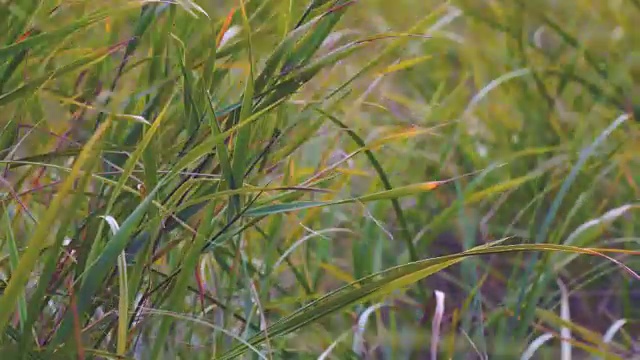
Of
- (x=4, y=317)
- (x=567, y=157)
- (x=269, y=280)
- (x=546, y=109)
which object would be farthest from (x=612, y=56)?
(x=4, y=317)

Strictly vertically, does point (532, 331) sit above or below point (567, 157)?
below

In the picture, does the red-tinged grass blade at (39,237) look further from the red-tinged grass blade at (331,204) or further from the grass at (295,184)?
the red-tinged grass blade at (331,204)

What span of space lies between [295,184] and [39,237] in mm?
475

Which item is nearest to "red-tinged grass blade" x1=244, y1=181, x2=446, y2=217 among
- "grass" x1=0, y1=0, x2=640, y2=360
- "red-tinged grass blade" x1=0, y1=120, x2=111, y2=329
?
"grass" x1=0, y1=0, x2=640, y2=360

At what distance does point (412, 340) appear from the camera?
1.21 metres

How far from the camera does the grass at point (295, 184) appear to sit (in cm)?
84

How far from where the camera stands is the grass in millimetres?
841

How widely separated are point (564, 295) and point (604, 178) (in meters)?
0.43

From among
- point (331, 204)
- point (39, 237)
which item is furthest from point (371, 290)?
point (39, 237)

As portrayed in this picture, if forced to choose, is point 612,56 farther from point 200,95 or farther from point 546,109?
point 200,95

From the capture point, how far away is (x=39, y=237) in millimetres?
688

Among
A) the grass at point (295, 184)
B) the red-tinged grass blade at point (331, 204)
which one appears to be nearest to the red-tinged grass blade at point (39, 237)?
the grass at point (295, 184)

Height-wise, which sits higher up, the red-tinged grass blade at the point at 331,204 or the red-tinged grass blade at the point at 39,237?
the red-tinged grass blade at the point at 331,204

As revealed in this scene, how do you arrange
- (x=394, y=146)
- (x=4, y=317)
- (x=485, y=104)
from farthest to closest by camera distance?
(x=485, y=104) < (x=394, y=146) < (x=4, y=317)
